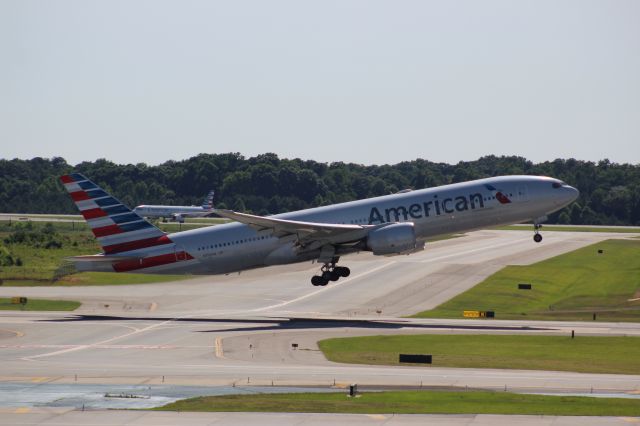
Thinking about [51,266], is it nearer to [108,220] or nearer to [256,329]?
[108,220]

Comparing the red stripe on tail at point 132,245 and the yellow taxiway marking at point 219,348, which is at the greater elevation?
the red stripe on tail at point 132,245

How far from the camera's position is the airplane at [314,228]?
2788 inches

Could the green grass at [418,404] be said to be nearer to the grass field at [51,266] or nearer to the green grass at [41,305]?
the green grass at [41,305]

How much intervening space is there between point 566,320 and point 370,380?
30.4 metres

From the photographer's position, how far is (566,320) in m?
73.2

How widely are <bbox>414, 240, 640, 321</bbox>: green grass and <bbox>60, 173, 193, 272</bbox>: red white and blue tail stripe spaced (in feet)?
61.7

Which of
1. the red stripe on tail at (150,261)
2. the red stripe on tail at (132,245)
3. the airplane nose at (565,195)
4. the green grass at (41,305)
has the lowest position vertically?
the green grass at (41,305)

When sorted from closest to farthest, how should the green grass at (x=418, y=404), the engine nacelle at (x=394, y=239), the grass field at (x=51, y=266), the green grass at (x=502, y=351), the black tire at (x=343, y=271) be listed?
the green grass at (x=418, y=404) < the green grass at (x=502, y=351) < the engine nacelle at (x=394, y=239) < the black tire at (x=343, y=271) < the grass field at (x=51, y=266)

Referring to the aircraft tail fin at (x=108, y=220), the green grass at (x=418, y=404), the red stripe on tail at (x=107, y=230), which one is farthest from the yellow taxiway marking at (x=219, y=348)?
the red stripe on tail at (x=107, y=230)

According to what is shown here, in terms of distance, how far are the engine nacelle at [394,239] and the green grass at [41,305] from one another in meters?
23.5

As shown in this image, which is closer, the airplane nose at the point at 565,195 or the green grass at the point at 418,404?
the green grass at the point at 418,404

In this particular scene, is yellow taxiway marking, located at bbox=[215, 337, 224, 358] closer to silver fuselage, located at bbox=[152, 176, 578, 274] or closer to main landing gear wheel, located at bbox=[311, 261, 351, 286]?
silver fuselage, located at bbox=[152, 176, 578, 274]

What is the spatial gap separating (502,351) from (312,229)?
1781 centimetres

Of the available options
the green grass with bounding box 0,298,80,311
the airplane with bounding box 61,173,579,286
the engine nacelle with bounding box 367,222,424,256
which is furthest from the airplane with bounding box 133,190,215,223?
the engine nacelle with bounding box 367,222,424,256
